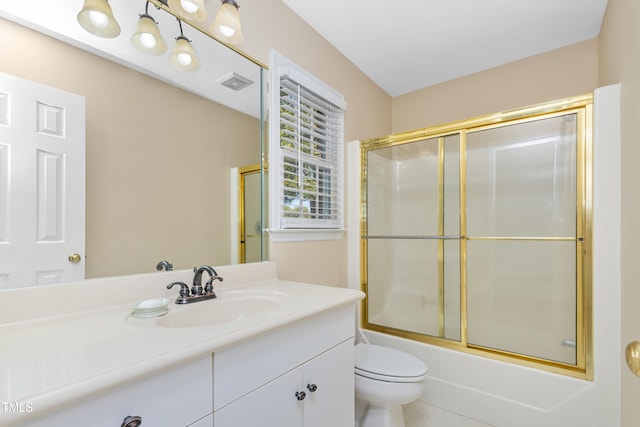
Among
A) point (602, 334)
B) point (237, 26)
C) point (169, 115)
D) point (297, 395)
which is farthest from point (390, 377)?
point (237, 26)

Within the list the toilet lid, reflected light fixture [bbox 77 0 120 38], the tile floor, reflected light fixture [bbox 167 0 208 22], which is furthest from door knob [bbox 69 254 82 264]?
the tile floor

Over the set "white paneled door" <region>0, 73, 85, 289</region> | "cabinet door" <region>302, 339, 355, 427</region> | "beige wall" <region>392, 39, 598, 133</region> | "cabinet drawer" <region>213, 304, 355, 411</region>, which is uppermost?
"beige wall" <region>392, 39, 598, 133</region>

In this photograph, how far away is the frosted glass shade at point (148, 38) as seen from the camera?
117cm

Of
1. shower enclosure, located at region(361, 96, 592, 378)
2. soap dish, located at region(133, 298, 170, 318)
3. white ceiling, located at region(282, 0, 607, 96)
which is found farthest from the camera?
white ceiling, located at region(282, 0, 607, 96)

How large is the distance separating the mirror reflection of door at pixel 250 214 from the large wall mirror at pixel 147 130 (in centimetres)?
2

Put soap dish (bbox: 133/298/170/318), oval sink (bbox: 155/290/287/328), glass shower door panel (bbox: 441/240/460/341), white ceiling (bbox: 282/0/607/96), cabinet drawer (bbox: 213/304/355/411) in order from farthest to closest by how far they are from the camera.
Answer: glass shower door panel (bbox: 441/240/460/341)
white ceiling (bbox: 282/0/607/96)
oval sink (bbox: 155/290/287/328)
soap dish (bbox: 133/298/170/318)
cabinet drawer (bbox: 213/304/355/411)

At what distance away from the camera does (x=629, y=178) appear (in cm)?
129

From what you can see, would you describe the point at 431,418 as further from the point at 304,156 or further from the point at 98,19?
the point at 98,19

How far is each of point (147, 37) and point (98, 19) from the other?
0.17 metres

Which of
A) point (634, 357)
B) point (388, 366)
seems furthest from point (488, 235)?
point (634, 357)

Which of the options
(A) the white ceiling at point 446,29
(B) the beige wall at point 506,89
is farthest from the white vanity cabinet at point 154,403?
(B) the beige wall at point 506,89

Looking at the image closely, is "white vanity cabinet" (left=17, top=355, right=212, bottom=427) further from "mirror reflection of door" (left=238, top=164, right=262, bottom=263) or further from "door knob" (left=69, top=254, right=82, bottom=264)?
"mirror reflection of door" (left=238, top=164, right=262, bottom=263)

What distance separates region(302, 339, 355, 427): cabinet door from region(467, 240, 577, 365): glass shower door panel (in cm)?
110

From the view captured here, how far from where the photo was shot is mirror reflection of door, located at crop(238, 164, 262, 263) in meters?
1.55
